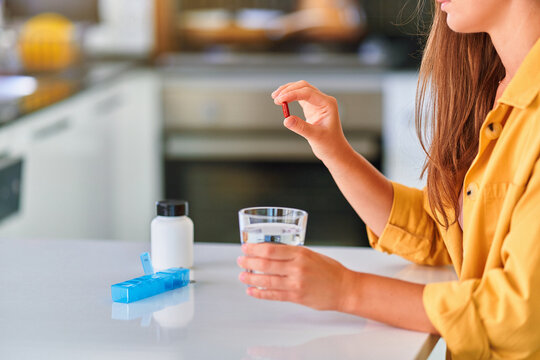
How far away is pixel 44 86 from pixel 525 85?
226cm

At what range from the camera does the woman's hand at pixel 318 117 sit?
1140 millimetres

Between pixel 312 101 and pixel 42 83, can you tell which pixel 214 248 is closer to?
pixel 312 101

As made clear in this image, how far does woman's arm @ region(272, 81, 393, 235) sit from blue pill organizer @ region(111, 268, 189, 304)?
26cm

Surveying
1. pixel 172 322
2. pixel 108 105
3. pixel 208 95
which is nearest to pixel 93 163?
pixel 108 105

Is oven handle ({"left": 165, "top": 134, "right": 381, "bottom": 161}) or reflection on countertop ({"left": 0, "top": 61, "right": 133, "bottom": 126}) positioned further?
oven handle ({"left": 165, "top": 134, "right": 381, "bottom": 161})

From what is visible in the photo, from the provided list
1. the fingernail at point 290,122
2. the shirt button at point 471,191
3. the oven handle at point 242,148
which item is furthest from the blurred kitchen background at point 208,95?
the shirt button at point 471,191

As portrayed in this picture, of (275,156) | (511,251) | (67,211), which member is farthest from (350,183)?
(275,156)

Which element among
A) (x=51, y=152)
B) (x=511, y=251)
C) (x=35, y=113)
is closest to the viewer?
(x=511, y=251)

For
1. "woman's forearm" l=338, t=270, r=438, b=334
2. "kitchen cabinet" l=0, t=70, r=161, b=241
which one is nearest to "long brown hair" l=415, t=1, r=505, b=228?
"woman's forearm" l=338, t=270, r=438, b=334

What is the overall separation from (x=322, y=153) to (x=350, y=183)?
Result: 74 millimetres

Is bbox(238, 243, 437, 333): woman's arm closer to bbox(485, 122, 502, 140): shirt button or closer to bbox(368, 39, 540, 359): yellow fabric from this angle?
bbox(368, 39, 540, 359): yellow fabric

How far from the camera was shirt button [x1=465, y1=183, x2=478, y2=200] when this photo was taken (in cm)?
101

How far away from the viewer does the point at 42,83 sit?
9.77ft

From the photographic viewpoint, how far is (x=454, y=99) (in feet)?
3.93
